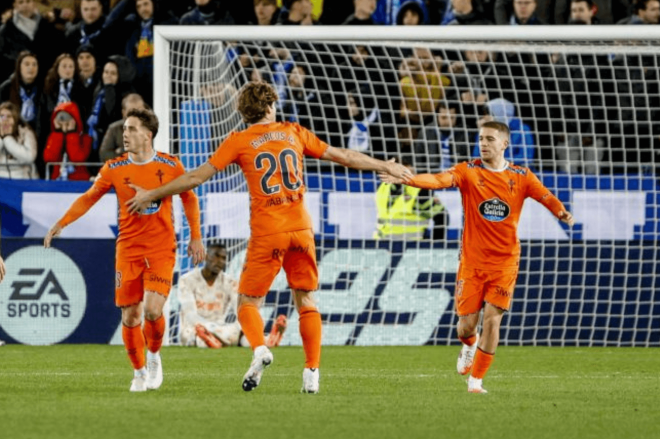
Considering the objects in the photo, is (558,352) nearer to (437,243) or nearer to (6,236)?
(437,243)

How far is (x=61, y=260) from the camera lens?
15.1 metres

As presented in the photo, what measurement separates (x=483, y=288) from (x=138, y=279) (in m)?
2.40

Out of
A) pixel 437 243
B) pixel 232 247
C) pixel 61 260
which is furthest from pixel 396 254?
pixel 61 260

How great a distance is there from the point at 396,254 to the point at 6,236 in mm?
4342

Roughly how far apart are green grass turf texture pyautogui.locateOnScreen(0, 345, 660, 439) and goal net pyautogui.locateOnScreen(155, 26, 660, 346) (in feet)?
6.52

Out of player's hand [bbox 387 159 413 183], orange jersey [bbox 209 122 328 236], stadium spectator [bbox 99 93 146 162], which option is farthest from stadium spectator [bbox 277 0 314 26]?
orange jersey [bbox 209 122 328 236]

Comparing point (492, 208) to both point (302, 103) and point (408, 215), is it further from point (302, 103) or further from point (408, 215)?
point (302, 103)

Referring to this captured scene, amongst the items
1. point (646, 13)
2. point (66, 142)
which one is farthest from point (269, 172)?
point (646, 13)

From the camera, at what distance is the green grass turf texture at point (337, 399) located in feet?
22.4

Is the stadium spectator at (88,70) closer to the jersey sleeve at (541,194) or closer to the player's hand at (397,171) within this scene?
the jersey sleeve at (541,194)

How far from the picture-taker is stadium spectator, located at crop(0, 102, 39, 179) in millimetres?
16312

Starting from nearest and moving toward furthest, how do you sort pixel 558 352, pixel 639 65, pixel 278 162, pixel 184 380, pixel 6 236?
pixel 278 162, pixel 184 380, pixel 558 352, pixel 6 236, pixel 639 65

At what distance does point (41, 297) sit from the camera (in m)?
15.1

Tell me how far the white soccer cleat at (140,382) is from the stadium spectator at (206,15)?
32.5 ft
